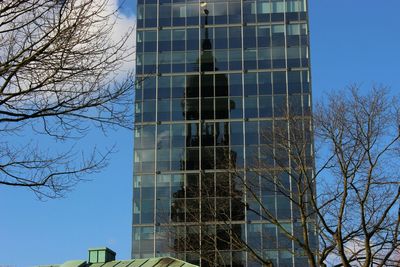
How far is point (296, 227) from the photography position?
55469 millimetres

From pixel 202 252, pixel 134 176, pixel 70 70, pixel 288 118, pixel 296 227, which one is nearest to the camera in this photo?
pixel 70 70

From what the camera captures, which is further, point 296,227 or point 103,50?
point 296,227

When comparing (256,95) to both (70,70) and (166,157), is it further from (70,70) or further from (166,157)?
(70,70)

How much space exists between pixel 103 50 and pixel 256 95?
51825 mm

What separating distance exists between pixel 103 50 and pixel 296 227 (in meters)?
44.7

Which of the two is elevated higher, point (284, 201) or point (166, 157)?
point (166, 157)

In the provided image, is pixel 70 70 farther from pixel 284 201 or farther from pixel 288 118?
pixel 284 201

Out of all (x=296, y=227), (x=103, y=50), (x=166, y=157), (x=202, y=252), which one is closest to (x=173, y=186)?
(x=166, y=157)

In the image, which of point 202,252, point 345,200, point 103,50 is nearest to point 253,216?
point 202,252

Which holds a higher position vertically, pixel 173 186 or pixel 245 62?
pixel 245 62

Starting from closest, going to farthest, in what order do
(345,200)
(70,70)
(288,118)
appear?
(70,70) < (345,200) < (288,118)

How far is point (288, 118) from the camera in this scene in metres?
25.7

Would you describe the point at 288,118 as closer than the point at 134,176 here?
Yes

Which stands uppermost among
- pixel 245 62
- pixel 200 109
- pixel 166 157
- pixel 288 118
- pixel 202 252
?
pixel 245 62
